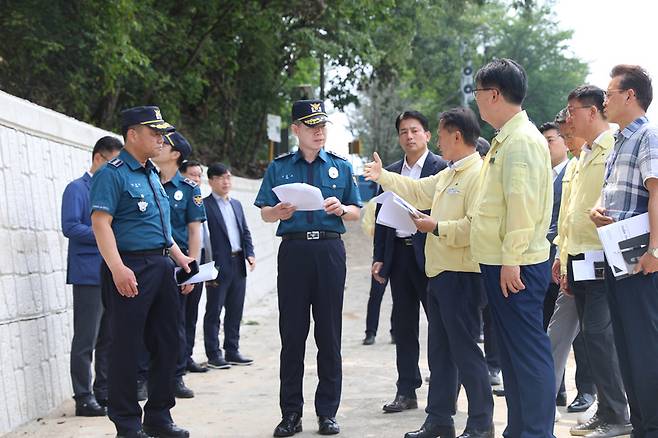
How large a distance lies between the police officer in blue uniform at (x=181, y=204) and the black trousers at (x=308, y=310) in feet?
5.13

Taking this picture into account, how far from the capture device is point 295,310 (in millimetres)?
6312

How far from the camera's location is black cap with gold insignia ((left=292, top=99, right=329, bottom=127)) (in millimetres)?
6297

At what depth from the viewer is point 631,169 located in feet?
16.5

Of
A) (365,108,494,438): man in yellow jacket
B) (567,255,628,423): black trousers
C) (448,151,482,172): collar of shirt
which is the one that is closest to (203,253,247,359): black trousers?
(365,108,494,438): man in yellow jacket

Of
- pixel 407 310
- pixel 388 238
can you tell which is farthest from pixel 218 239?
pixel 407 310

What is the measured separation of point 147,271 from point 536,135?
A: 2597mm

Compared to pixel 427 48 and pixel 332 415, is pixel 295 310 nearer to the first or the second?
pixel 332 415

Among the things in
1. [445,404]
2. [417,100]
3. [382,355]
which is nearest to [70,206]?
[445,404]

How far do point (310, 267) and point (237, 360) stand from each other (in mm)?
3850

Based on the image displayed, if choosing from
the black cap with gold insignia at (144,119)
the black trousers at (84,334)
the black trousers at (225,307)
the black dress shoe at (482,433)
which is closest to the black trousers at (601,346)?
the black dress shoe at (482,433)

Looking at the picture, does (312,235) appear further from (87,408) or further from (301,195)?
(87,408)

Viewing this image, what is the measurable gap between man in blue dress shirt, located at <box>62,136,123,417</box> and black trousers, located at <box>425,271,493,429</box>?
2.67 metres

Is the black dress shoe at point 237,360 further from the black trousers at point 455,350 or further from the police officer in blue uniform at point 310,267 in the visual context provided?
the black trousers at point 455,350

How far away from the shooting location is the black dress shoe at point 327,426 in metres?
6.20
